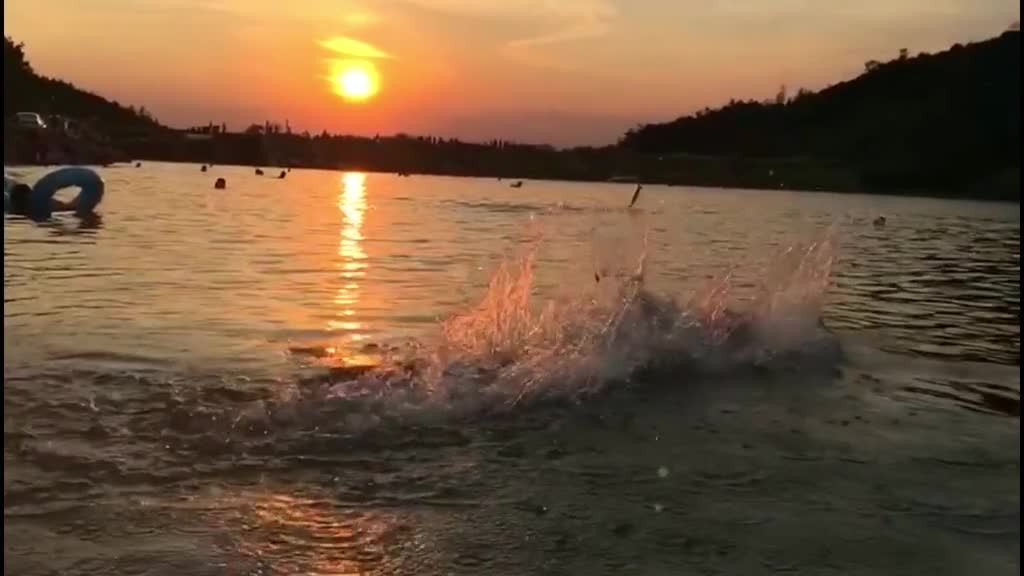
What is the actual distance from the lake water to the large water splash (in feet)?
0.14

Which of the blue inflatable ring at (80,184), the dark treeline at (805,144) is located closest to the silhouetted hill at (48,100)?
the dark treeline at (805,144)

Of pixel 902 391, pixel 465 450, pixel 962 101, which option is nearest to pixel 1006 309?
pixel 902 391

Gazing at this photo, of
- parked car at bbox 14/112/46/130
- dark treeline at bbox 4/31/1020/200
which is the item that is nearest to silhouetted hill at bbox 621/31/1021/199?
dark treeline at bbox 4/31/1020/200

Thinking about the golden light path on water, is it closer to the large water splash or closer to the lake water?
the lake water

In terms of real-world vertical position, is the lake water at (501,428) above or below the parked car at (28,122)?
below

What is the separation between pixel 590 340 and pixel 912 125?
151 metres

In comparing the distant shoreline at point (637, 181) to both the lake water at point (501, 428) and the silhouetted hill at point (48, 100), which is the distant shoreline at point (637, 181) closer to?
the silhouetted hill at point (48, 100)

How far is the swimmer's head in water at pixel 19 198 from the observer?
32.6 m

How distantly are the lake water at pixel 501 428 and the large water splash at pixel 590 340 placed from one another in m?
0.04

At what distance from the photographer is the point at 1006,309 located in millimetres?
20062

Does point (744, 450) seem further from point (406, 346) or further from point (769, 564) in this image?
point (406, 346)

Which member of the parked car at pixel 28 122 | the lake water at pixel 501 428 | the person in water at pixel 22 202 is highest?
the parked car at pixel 28 122

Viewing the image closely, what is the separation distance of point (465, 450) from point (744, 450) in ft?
6.97

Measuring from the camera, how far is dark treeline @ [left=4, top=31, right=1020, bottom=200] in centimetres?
13188
